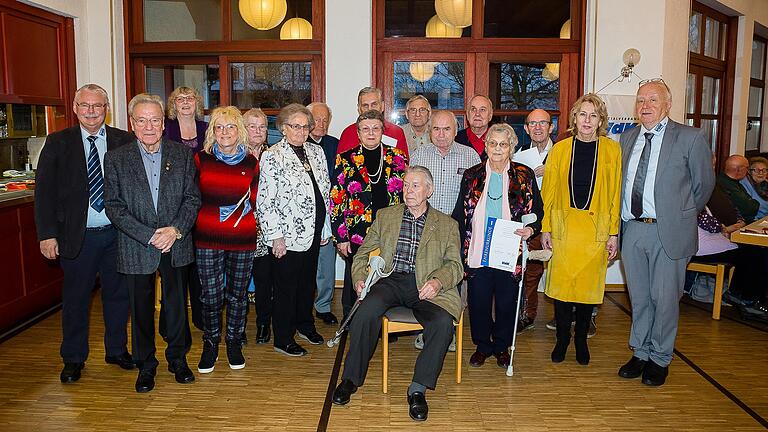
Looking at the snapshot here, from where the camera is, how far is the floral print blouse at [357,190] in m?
4.10

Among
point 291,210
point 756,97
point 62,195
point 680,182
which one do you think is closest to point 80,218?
point 62,195

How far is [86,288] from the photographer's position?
12.2 ft

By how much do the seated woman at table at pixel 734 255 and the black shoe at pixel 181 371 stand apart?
164 inches

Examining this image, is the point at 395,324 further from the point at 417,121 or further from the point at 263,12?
the point at 263,12

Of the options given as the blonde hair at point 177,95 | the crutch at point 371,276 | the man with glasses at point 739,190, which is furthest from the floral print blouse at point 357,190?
the man with glasses at point 739,190

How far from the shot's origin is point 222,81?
6.10 m

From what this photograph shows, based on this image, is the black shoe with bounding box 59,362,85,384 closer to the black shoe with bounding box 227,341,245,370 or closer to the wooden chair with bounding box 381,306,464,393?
the black shoe with bounding box 227,341,245,370

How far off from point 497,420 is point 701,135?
2032mm

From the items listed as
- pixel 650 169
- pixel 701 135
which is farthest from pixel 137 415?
pixel 701 135

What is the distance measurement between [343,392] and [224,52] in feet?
12.8

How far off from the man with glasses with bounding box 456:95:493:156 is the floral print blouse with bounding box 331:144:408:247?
2.70 feet

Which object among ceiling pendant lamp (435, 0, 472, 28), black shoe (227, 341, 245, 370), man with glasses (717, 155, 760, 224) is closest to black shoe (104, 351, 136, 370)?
black shoe (227, 341, 245, 370)

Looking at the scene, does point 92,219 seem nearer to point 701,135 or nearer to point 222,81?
point 222,81

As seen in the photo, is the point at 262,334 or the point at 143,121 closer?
the point at 143,121
